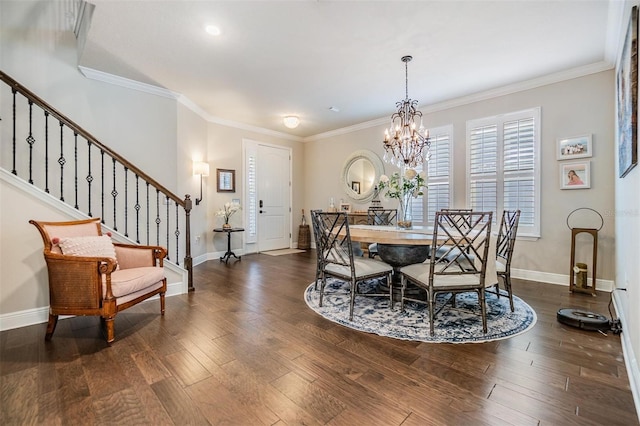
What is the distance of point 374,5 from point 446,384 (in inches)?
113

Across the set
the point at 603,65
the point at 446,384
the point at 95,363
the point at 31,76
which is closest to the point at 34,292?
the point at 95,363

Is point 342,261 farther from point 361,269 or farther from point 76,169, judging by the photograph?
point 76,169

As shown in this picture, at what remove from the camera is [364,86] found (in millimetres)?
4105

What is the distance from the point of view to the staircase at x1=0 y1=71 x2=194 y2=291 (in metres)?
2.84

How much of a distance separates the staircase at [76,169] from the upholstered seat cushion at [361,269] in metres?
1.87

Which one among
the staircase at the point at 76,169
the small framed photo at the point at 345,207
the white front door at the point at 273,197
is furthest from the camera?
the white front door at the point at 273,197

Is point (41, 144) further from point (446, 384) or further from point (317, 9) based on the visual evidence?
point (446, 384)

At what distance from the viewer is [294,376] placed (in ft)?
5.70

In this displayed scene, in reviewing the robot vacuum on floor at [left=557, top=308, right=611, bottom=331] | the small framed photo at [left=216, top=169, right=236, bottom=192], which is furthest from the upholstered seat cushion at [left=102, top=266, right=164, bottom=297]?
the robot vacuum on floor at [left=557, top=308, right=611, bottom=331]

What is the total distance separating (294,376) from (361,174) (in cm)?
479

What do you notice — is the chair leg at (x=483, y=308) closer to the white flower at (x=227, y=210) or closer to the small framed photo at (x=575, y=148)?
the small framed photo at (x=575, y=148)

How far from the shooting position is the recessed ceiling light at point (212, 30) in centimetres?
274

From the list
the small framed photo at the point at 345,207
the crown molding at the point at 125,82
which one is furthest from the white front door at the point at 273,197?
the crown molding at the point at 125,82

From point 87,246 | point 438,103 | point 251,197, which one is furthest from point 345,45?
point 251,197
